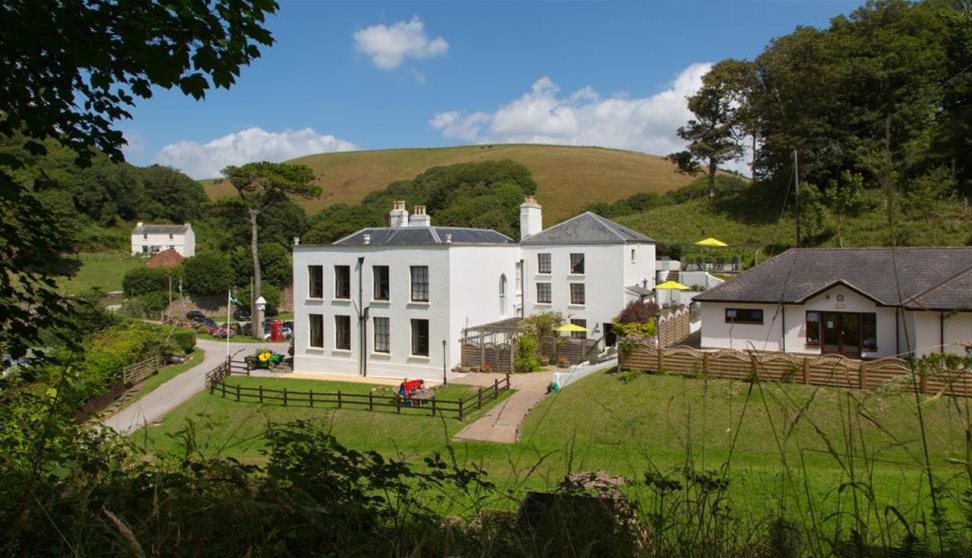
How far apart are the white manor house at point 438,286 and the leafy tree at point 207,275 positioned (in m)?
29.6

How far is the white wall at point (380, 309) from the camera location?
25672mm

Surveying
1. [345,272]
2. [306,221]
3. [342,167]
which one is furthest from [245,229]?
[342,167]

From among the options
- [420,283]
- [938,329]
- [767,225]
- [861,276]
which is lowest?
[938,329]

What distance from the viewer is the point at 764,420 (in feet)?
47.6

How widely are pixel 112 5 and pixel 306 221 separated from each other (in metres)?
75.5

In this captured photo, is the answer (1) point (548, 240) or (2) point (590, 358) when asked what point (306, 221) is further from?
(2) point (590, 358)

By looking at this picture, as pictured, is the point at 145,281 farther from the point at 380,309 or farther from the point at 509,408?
the point at 509,408

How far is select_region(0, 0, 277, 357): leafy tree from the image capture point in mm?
4109

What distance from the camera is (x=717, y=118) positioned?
50.3m

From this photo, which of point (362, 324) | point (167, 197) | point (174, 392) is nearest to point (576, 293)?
point (362, 324)

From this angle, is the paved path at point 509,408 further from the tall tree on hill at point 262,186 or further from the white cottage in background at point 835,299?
the tall tree on hill at point 262,186

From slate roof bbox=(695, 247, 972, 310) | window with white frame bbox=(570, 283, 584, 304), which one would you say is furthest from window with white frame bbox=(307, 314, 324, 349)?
slate roof bbox=(695, 247, 972, 310)

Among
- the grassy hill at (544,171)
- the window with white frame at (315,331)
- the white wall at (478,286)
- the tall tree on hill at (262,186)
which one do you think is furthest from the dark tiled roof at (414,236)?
the grassy hill at (544,171)

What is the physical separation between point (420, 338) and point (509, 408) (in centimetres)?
820
